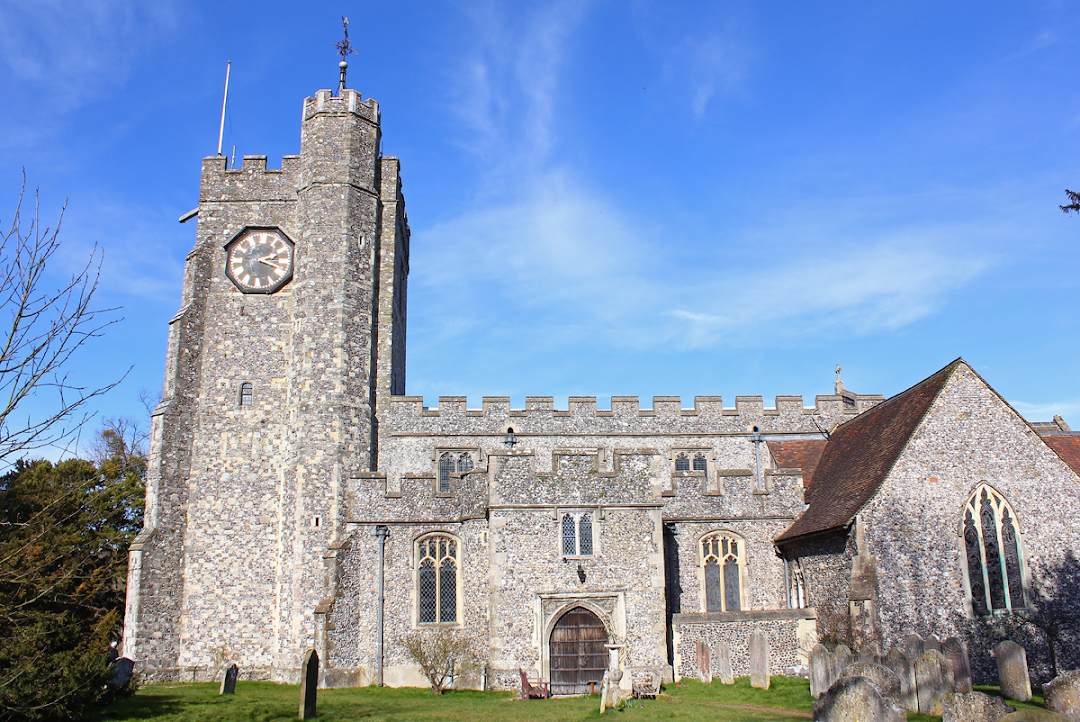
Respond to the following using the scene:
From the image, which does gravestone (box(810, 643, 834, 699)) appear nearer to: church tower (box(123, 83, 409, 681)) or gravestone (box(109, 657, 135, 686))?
church tower (box(123, 83, 409, 681))

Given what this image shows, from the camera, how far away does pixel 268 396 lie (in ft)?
78.3

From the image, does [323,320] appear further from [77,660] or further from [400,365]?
[77,660]

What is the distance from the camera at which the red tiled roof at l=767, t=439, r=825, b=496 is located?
2312cm

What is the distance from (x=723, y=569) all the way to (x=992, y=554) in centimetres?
582

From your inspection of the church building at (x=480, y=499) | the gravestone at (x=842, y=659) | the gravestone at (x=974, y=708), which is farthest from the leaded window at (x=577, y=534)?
the gravestone at (x=974, y=708)

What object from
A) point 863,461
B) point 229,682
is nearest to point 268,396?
point 229,682

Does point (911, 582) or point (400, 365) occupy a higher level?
point (400, 365)

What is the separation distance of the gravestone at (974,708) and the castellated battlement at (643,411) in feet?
53.3

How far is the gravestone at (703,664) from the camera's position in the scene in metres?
17.8

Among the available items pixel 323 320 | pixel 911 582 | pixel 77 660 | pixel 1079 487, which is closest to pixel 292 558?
pixel 323 320

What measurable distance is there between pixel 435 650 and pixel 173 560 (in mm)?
8439

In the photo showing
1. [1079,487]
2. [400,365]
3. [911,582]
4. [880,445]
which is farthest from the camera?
[400,365]

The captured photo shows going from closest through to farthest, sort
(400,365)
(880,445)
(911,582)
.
Result: (911,582) < (880,445) < (400,365)

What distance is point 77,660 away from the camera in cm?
1266
